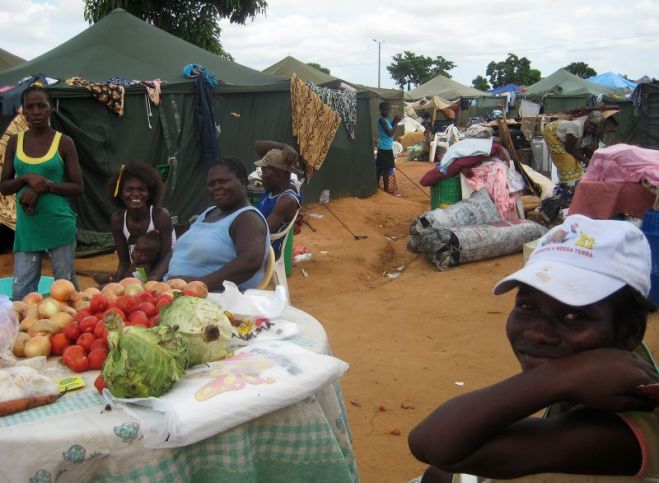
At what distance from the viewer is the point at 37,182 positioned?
13.8 feet

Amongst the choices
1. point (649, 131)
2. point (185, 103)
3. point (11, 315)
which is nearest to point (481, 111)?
point (649, 131)

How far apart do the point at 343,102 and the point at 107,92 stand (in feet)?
17.9

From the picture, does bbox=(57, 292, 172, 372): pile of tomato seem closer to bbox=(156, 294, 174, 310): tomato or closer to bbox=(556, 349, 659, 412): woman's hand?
bbox=(156, 294, 174, 310): tomato

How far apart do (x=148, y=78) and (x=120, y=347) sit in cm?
800

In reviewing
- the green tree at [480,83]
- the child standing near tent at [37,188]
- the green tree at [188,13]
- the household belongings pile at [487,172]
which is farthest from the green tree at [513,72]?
the child standing near tent at [37,188]

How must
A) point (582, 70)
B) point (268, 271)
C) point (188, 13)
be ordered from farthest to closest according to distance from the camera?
point (582, 70) < point (188, 13) < point (268, 271)

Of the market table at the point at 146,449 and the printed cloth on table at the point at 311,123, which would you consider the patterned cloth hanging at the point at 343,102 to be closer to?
the printed cloth on table at the point at 311,123

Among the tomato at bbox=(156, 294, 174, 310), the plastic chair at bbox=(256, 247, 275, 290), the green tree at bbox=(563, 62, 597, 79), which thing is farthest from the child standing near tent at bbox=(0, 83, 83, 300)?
the green tree at bbox=(563, 62, 597, 79)

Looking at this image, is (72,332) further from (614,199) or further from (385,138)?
(385,138)

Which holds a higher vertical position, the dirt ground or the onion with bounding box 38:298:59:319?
the onion with bounding box 38:298:59:319

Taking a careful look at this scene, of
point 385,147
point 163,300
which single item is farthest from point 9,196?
point 385,147

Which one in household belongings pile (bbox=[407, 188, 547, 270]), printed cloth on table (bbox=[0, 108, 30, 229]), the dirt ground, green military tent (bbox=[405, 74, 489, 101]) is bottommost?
the dirt ground

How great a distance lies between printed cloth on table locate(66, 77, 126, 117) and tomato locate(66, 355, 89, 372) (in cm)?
668

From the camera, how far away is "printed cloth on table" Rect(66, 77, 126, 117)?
312 inches
